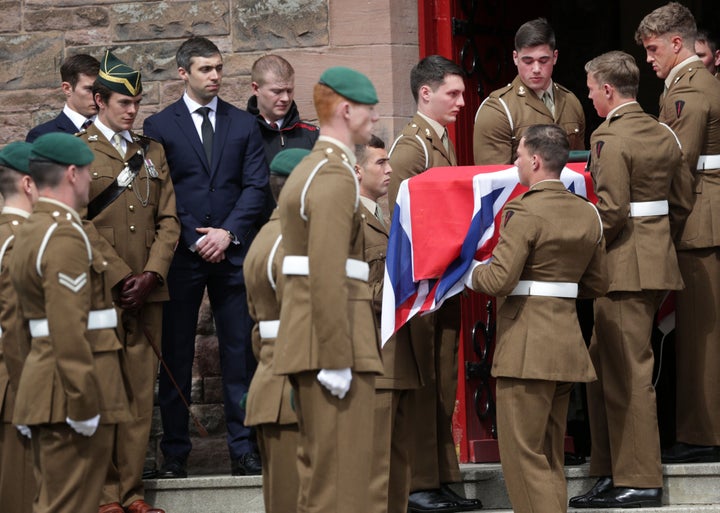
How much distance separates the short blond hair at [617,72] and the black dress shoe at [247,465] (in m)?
2.45

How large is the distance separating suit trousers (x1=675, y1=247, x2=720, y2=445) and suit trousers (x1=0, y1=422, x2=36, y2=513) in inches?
122

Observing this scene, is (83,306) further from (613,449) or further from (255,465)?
(613,449)

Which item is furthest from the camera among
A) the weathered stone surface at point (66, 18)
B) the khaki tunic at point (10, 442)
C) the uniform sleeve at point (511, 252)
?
the weathered stone surface at point (66, 18)

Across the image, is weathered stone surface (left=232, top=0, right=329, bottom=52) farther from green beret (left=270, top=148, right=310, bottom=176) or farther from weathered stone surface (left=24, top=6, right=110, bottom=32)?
green beret (left=270, top=148, right=310, bottom=176)

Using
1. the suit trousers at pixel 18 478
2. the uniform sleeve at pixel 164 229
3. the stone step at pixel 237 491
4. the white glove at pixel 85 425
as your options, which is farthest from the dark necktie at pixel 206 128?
the white glove at pixel 85 425

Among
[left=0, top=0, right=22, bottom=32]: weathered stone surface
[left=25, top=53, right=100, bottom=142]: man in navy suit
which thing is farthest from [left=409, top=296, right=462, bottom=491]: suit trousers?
[left=0, top=0, right=22, bottom=32]: weathered stone surface

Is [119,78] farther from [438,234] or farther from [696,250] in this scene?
[696,250]

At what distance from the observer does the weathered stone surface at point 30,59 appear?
8.98 m

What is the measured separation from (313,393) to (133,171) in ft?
8.15

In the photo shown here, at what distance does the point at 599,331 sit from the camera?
7.34 metres

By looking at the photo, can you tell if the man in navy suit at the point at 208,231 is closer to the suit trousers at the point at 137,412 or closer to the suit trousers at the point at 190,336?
the suit trousers at the point at 190,336

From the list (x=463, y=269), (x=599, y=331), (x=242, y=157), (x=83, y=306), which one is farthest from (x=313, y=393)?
(x=242, y=157)

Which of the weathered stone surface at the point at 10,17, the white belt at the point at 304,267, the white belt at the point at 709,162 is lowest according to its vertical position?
the white belt at the point at 304,267

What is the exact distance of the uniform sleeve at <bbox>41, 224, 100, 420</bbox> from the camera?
5.97m
